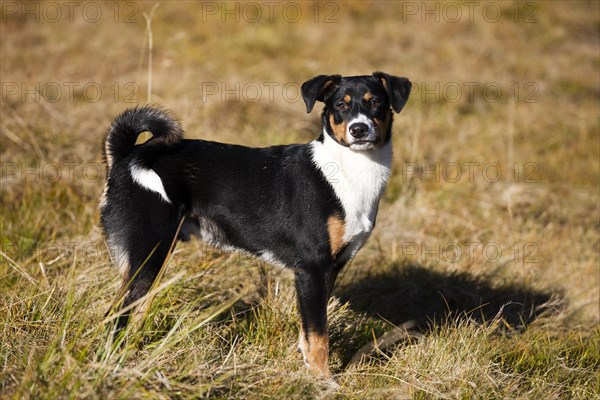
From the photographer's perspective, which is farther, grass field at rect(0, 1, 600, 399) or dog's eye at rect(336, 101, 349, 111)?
dog's eye at rect(336, 101, 349, 111)

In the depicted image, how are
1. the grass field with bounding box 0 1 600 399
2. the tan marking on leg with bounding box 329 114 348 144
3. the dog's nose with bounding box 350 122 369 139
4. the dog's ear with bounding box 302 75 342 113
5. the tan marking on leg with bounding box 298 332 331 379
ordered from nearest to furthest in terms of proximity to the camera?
the grass field with bounding box 0 1 600 399
the tan marking on leg with bounding box 298 332 331 379
the dog's nose with bounding box 350 122 369 139
the tan marking on leg with bounding box 329 114 348 144
the dog's ear with bounding box 302 75 342 113

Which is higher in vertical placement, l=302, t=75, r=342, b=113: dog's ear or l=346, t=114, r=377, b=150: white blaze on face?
l=302, t=75, r=342, b=113: dog's ear

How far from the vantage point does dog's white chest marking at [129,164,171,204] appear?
150 inches

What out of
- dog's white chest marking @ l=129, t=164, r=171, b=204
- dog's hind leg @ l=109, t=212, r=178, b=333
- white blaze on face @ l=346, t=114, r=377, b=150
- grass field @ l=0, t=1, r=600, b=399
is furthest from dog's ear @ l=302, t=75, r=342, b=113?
grass field @ l=0, t=1, r=600, b=399

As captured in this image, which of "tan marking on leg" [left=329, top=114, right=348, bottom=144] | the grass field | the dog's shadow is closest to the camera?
the grass field

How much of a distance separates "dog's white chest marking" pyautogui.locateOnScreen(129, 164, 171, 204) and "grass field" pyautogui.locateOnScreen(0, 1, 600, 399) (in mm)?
557

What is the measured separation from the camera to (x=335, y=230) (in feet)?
12.8

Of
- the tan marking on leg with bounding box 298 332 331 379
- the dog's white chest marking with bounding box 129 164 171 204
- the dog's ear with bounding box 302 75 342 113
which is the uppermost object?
the dog's ear with bounding box 302 75 342 113

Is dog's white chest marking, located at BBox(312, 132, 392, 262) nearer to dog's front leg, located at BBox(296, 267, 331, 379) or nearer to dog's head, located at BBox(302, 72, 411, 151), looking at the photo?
dog's head, located at BBox(302, 72, 411, 151)

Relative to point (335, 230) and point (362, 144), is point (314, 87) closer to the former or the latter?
point (362, 144)

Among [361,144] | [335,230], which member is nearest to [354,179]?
[361,144]

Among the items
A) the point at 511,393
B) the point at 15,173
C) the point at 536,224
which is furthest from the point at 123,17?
the point at 511,393

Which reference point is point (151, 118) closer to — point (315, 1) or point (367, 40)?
point (367, 40)

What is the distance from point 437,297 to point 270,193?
1.81m
